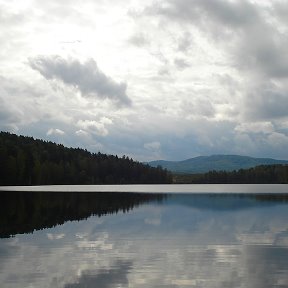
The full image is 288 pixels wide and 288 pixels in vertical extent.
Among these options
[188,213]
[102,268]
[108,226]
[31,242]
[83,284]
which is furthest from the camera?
[188,213]

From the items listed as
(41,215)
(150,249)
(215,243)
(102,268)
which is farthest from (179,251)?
(41,215)

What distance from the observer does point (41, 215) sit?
7112 centimetres

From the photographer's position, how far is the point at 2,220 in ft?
206

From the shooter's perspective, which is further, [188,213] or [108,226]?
[188,213]

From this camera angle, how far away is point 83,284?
27.4 m

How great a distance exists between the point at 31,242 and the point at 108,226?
16542mm

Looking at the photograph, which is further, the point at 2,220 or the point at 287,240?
the point at 2,220

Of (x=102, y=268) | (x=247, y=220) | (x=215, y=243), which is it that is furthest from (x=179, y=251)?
(x=247, y=220)

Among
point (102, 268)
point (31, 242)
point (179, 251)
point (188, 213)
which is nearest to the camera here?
point (102, 268)

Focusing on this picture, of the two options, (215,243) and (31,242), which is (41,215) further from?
(215,243)

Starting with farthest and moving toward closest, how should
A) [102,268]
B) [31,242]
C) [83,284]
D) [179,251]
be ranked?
[31,242], [179,251], [102,268], [83,284]

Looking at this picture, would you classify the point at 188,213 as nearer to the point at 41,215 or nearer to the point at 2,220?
the point at 41,215

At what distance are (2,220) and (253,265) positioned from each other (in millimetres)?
40485

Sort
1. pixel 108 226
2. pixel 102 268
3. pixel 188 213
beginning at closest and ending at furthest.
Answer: pixel 102 268 → pixel 108 226 → pixel 188 213
